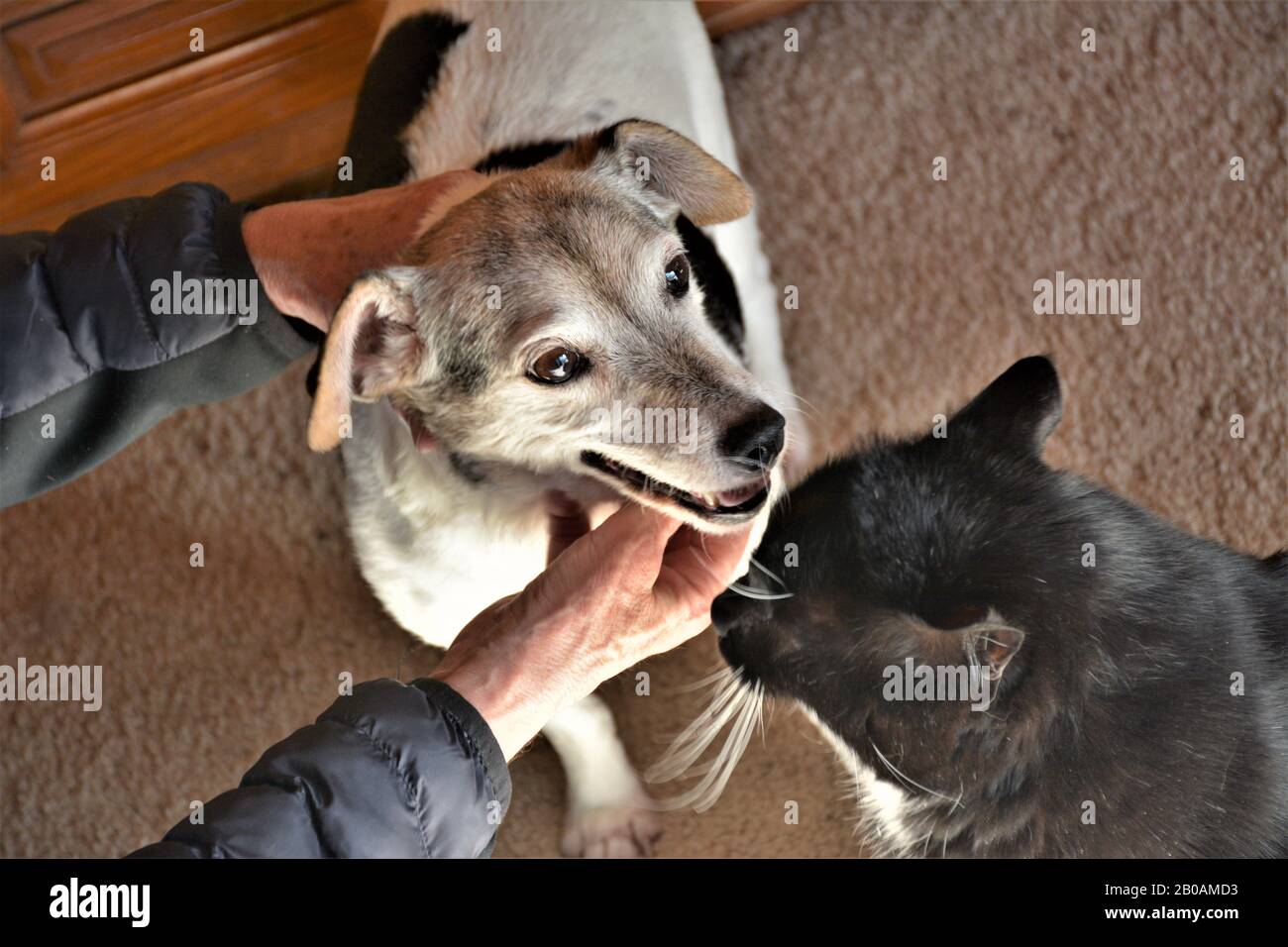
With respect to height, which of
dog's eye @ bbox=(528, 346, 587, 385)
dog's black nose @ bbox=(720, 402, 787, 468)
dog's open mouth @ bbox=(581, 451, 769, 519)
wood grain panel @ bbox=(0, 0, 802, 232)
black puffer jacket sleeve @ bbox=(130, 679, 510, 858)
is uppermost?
wood grain panel @ bbox=(0, 0, 802, 232)

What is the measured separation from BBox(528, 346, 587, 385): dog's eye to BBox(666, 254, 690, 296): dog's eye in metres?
0.16

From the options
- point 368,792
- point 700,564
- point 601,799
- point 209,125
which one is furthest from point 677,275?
point 209,125

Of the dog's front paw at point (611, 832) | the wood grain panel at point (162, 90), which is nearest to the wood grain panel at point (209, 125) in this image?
the wood grain panel at point (162, 90)

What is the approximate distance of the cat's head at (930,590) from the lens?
4.33 ft

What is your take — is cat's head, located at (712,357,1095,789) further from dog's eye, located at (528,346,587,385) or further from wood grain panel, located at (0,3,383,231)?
wood grain panel, located at (0,3,383,231)

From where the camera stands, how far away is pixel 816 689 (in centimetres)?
146

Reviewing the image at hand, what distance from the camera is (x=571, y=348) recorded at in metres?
1.44

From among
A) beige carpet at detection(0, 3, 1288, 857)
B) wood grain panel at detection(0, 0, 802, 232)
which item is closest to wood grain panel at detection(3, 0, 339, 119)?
wood grain panel at detection(0, 0, 802, 232)

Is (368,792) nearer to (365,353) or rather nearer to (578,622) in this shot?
(578,622)

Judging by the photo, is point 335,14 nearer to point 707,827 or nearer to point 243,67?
point 243,67

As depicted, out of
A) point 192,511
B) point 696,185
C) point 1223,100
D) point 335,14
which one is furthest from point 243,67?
point 1223,100

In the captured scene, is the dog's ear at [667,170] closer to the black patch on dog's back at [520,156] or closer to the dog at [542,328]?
the dog at [542,328]

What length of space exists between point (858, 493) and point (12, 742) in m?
1.76

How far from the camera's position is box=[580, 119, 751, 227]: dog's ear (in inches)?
60.6
